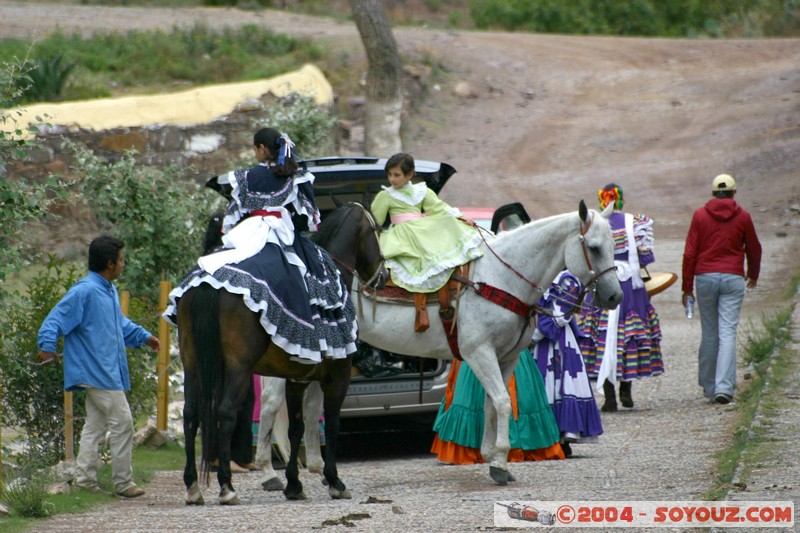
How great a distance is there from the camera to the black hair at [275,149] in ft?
25.5

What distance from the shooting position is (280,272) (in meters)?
7.41

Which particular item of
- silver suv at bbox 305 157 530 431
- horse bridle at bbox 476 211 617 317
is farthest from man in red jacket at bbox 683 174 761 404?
horse bridle at bbox 476 211 617 317

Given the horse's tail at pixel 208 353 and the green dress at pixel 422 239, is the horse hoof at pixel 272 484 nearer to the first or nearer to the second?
the horse's tail at pixel 208 353

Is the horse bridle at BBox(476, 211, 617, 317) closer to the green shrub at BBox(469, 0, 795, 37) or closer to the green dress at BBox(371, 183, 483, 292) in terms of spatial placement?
the green dress at BBox(371, 183, 483, 292)

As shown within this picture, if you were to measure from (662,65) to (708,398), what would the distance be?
2398 cm

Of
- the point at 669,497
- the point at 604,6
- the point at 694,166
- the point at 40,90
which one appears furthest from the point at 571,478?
the point at 604,6

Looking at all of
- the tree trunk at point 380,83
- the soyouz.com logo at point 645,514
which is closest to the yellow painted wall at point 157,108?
the tree trunk at point 380,83

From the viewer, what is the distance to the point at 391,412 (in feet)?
32.9

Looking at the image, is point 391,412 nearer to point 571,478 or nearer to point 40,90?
point 571,478

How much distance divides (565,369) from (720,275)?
274 centimetres

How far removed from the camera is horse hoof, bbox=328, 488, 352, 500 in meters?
7.85

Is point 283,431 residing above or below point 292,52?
below

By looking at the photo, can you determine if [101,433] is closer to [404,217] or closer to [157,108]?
[404,217]

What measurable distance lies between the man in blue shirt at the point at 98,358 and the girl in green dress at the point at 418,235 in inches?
75.9
